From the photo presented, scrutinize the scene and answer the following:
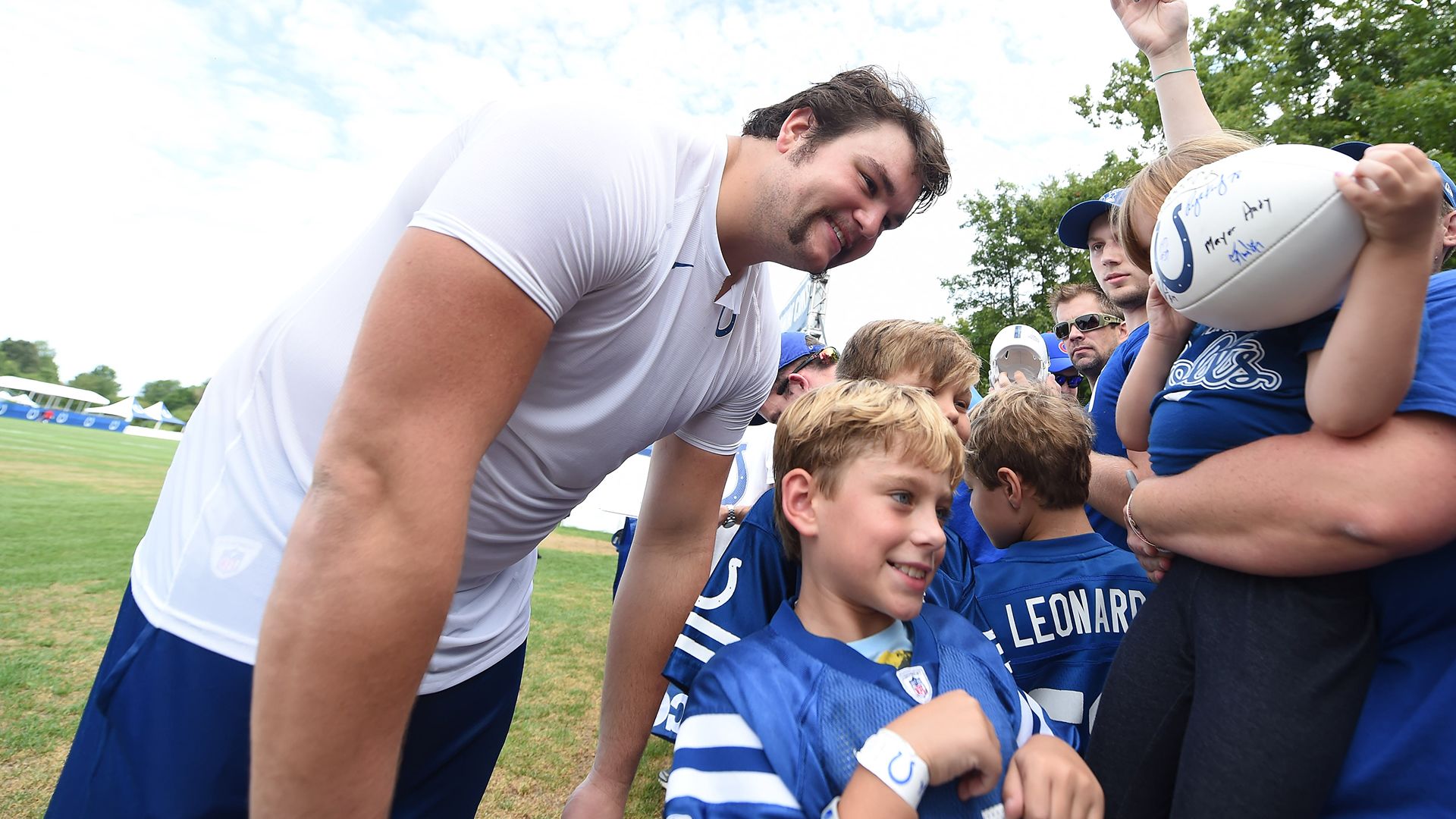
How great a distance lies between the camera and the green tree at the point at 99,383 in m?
108

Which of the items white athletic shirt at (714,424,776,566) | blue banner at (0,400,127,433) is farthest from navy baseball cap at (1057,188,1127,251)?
blue banner at (0,400,127,433)

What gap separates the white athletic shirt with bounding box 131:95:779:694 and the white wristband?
839 millimetres

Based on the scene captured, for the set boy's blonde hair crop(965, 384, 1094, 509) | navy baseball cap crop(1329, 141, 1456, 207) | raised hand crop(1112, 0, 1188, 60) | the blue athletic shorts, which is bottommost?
the blue athletic shorts

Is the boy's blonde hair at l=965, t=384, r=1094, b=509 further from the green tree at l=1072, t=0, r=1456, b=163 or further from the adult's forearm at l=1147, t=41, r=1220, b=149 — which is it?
the green tree at l=1072, t=0, r=1456, b=163

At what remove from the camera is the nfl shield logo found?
1.66m

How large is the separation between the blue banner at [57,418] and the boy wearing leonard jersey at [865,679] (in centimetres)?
7740

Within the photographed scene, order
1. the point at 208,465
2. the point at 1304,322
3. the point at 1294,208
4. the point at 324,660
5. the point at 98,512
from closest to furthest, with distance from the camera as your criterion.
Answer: the point at 324,660, the point at 1294,208, the point at 1304,322, the point at 208,465, the point at 98,512

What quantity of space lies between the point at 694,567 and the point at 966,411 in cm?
166

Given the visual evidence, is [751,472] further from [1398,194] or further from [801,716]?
[1398,194]

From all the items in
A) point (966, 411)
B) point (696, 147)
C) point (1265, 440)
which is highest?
point (696, 147)

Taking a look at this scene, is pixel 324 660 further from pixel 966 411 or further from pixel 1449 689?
pixel 966 411

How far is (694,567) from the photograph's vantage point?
7.41ft

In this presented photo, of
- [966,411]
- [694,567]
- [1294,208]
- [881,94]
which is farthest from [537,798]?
[1294,208]

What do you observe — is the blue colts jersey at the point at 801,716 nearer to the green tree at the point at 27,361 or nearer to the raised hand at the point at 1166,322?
the raised hand at the point at 1166,322
